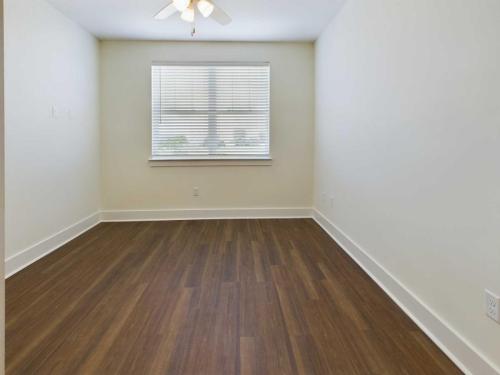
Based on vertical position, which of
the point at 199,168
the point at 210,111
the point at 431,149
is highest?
the point at 210,111

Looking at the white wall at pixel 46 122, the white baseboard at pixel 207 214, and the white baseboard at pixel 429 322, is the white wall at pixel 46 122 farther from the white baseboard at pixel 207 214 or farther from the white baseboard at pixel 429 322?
the white baseboard at pixel 429 322

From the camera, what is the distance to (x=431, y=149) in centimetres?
171

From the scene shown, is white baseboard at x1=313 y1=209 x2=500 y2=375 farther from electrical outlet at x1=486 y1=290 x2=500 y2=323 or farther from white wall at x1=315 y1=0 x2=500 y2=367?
electrical outlet at x1=486 y1=290 x2=500 y2=323

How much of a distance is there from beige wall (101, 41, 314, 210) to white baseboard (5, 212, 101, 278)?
0.63 metres

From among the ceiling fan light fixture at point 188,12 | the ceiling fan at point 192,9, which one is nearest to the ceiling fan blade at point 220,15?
the ceiling fan at point 192,9

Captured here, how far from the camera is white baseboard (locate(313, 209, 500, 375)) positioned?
1381mm

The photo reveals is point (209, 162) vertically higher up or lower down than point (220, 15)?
lower down

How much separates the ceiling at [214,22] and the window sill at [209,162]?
161 centimetres

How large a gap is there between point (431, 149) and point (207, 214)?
10.7ft

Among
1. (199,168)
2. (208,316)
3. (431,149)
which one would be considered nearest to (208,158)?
(199,168)

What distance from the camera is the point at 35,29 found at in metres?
2.86

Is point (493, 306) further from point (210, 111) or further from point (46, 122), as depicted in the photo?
point (210, 111)

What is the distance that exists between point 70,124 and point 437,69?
11.5 feet

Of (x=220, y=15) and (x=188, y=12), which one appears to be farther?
(x=220, y=15)
